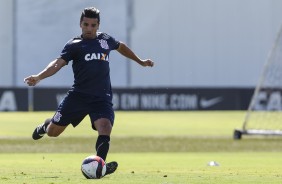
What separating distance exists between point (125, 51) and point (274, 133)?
40.5 feet

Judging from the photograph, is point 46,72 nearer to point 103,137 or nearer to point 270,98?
point 103,137

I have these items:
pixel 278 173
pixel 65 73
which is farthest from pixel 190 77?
pixel 278 173

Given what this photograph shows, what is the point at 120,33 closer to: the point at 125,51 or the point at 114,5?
the point at 114,5

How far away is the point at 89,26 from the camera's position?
39.4 feet

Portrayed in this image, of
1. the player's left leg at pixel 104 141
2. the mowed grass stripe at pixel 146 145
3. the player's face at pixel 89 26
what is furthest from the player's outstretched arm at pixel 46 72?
the mowed grass stripe at pixel 146 145

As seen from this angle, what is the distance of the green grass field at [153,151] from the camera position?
1206cm

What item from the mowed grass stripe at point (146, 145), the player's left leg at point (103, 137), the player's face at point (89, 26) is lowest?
the mowed grass stripe at point (146, 145)

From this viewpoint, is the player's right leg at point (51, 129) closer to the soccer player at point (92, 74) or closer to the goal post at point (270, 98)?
the soccer player at point (92, 74)

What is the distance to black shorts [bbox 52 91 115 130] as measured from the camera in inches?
476

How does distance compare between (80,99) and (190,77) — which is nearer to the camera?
(80,99)

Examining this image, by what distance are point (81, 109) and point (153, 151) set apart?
29.8 feet

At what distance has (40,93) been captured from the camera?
129 ft

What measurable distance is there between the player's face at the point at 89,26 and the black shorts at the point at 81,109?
77 centimetres

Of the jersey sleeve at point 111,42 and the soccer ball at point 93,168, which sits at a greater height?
the jersey sleeve at point 111,42
